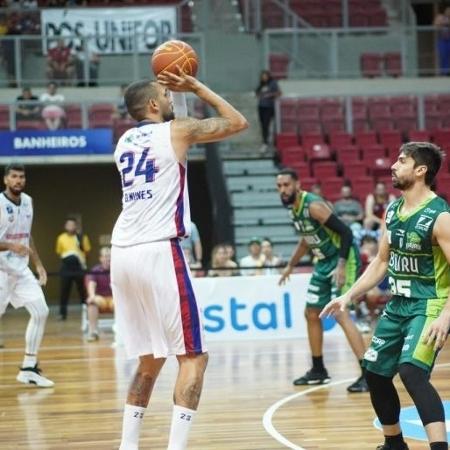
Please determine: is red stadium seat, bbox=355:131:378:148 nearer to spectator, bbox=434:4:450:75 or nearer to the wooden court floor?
spectator, bbox=434:4:450:75

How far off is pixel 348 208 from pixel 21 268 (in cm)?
745

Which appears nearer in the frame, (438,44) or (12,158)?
(12,158)

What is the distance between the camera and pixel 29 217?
33.5 feet

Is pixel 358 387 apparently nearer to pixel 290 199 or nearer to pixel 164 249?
pixel 290 199

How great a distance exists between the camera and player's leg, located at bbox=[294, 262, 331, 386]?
9820 mm

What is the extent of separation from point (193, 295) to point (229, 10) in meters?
16.4

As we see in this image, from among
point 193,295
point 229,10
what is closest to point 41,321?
point 193,295

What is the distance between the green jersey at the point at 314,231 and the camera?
969 centimetres

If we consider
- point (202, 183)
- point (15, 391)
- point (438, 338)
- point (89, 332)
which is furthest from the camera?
point (202, 183)

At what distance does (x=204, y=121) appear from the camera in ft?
19.8

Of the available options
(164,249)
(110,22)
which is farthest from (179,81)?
(110,22)

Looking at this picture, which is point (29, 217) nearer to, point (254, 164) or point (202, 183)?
point (254, 164)

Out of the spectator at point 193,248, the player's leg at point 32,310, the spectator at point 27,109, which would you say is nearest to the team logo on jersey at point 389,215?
the player's leg at point 32,310

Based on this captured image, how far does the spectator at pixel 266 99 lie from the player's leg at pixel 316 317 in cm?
988
